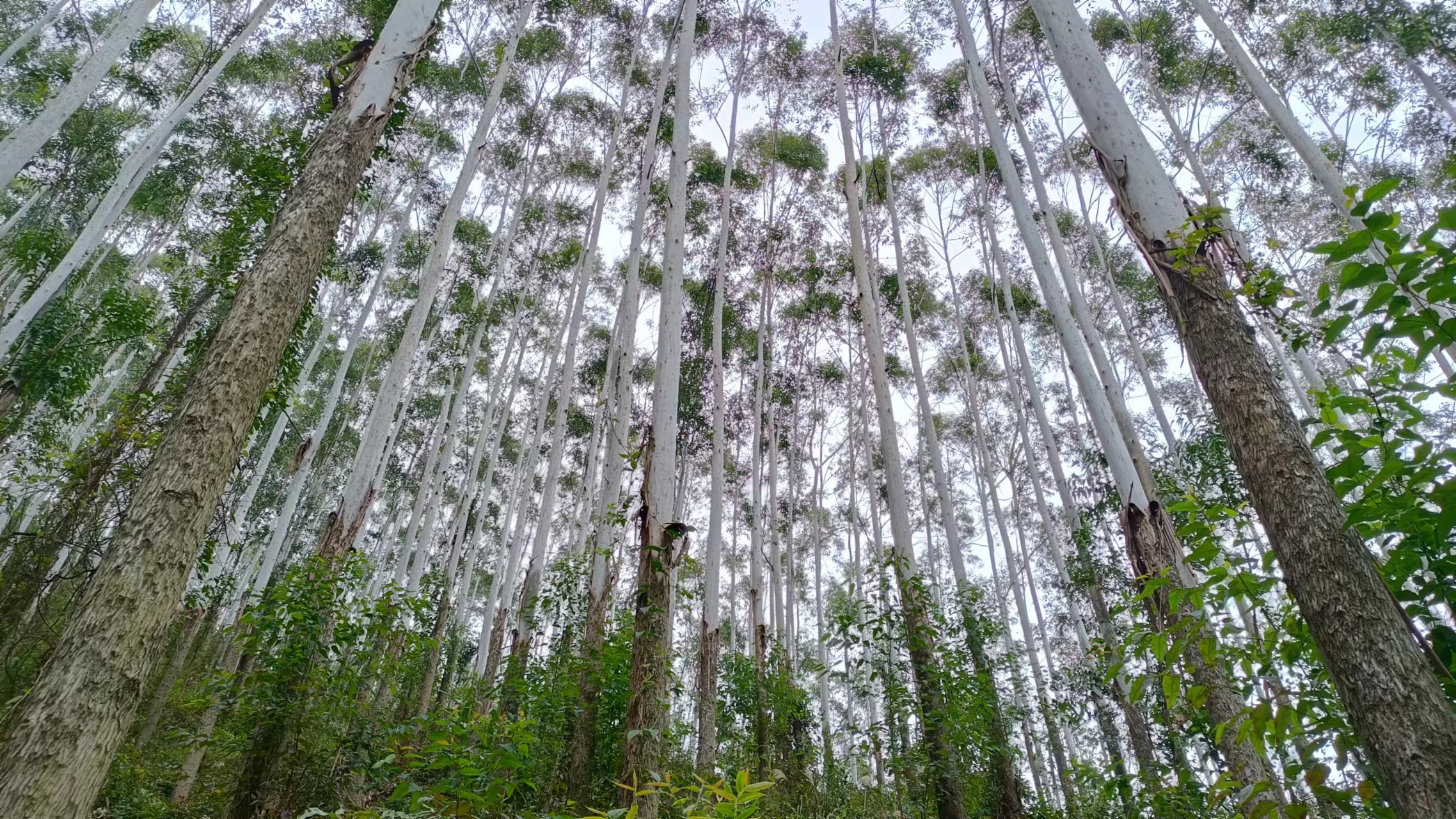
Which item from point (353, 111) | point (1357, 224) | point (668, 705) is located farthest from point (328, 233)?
point (1357, 224)

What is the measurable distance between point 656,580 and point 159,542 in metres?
2.31

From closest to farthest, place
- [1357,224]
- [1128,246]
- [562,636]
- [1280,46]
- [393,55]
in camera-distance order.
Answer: [393,55] → [562,636] → [1357,224] → [1280,46] → [1128,246]

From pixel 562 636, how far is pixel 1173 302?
261 inches

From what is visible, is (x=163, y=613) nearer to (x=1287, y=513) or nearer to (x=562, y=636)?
(x=1287, y=513)

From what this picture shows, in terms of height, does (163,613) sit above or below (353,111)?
below

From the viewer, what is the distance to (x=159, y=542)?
2174mm

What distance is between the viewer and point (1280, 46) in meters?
12.3

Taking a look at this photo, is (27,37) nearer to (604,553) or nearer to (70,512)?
(70,512)

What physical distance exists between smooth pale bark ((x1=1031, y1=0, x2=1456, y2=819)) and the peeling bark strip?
322cm

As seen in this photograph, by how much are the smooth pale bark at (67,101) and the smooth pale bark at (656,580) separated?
548cm

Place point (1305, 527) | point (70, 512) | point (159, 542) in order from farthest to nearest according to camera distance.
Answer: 1. point (70, 512)
2. point (159, 542)
3. point (1305, 527)

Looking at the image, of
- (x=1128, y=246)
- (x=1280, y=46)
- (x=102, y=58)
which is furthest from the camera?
(x=1128, y=246)

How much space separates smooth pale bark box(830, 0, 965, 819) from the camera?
5.27 metres


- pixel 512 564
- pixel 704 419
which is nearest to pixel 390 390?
pixel 512 564
